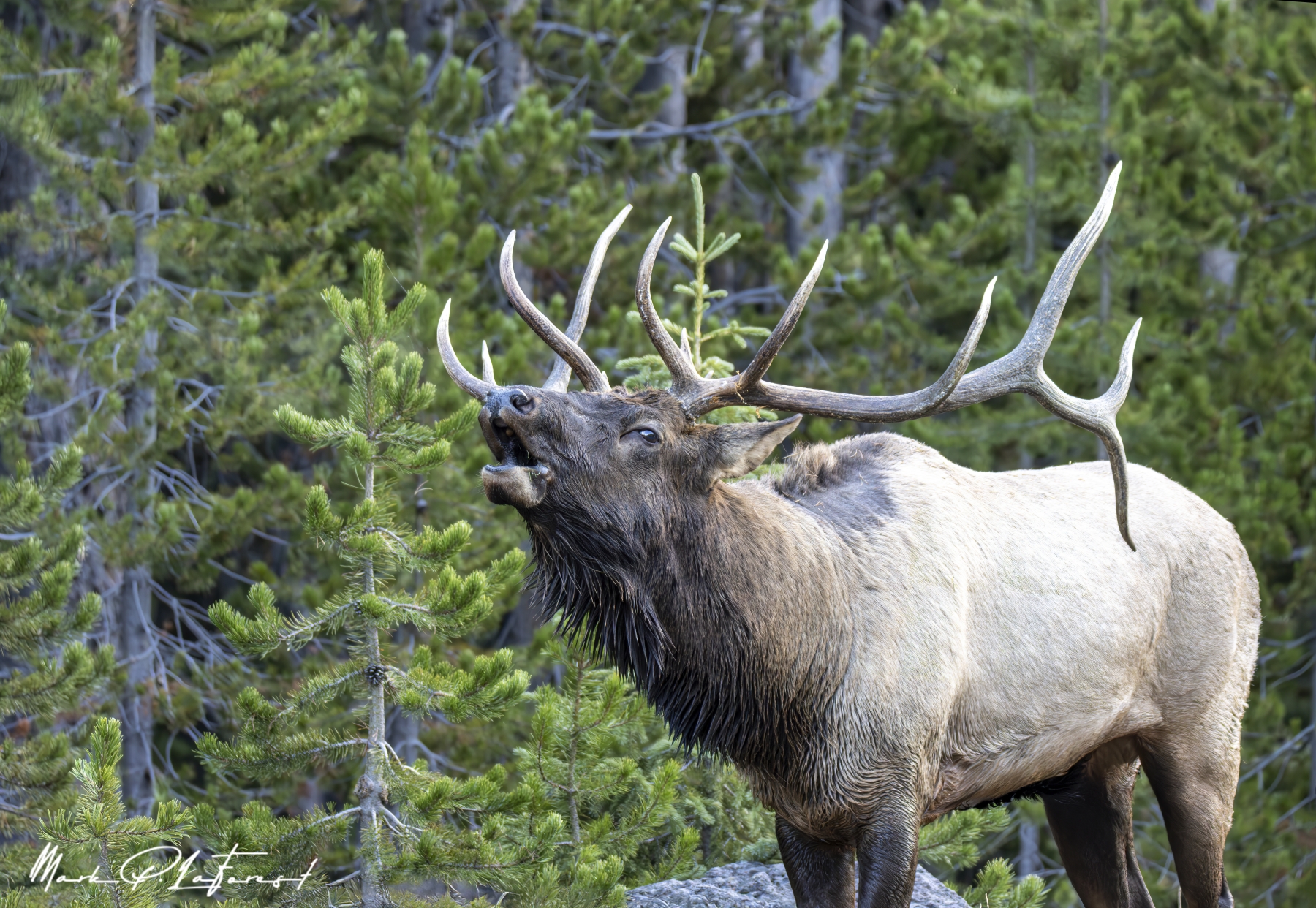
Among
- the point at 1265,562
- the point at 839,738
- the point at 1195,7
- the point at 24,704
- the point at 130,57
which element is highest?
the point at 1195,7

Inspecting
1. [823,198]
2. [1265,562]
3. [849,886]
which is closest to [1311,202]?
[1265,562]

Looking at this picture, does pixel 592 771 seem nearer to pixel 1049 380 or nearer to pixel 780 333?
pixel 780 333

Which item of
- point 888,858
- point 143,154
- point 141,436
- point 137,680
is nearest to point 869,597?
point 888,858

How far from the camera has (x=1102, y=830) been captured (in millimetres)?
4688

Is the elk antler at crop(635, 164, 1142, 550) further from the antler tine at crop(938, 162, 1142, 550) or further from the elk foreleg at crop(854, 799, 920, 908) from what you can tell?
the elk foreleg at crop(854, 799, 920, 908)

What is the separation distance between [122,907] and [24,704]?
2273 millimetres

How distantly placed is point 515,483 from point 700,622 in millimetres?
720

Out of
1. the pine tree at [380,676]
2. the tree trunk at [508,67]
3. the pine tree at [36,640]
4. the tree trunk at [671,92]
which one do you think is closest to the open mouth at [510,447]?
the pine tree at [380,676]

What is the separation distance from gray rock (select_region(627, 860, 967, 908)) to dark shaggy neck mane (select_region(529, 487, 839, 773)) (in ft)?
3.29

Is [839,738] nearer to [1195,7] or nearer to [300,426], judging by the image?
[300,426]

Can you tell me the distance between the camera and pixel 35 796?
557cm

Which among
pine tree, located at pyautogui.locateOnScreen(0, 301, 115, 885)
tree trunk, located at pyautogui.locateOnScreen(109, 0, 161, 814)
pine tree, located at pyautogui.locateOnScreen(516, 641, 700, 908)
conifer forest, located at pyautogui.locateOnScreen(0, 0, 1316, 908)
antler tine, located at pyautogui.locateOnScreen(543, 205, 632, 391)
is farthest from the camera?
tree trunk, located at pyautogui.locateOnScreen(109, 0, 161, 814)

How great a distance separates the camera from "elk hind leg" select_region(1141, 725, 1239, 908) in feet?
14.5

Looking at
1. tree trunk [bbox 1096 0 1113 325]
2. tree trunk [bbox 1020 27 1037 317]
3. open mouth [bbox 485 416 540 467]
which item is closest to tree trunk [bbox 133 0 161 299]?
open mouth [bbox 485 416 540 467]
